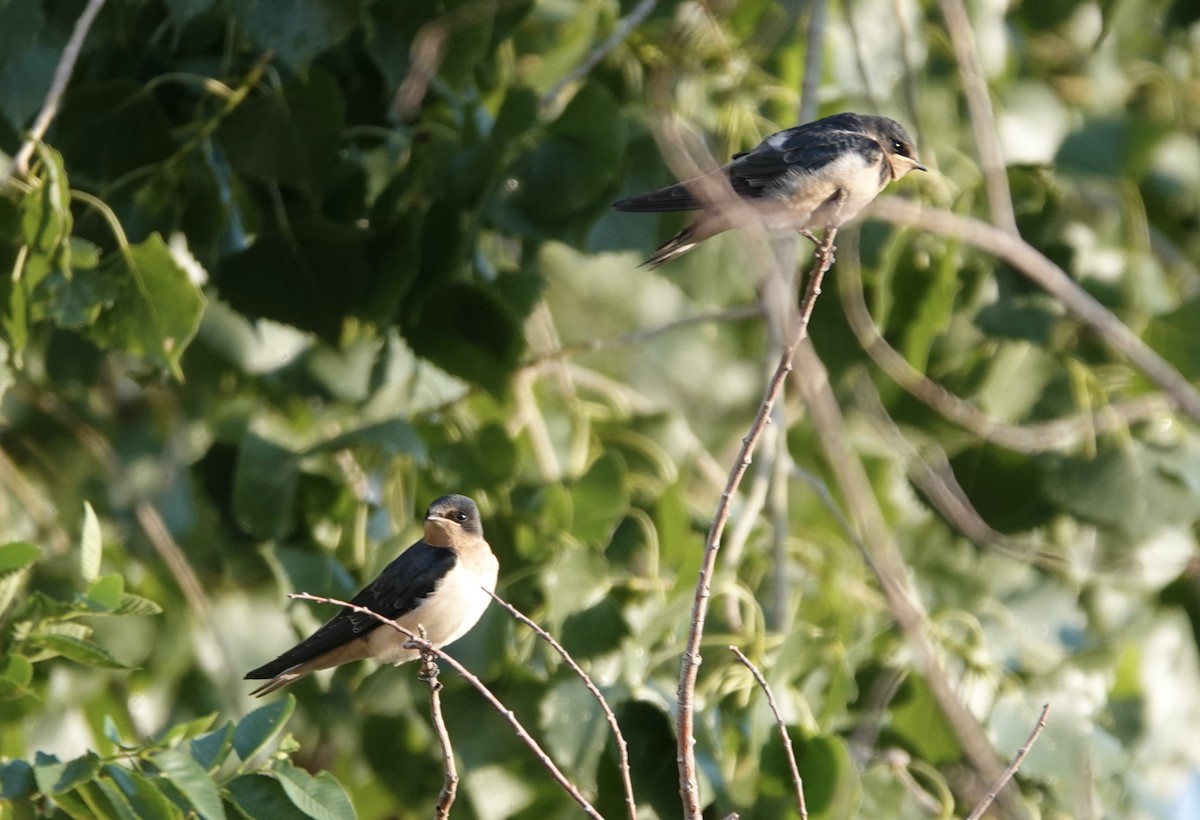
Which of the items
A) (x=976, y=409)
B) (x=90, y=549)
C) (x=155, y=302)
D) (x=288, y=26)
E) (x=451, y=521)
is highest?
(x=288, y=26)

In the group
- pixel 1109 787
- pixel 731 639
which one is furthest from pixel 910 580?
pixel 731 639

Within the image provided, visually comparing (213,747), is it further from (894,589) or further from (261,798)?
(894,589)

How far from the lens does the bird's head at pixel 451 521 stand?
12.0 ft

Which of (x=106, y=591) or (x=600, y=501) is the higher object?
(x=106, y=591)

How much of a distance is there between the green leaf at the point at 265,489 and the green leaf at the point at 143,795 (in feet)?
4.70

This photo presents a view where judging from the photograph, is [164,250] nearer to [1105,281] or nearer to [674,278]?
[674,278]

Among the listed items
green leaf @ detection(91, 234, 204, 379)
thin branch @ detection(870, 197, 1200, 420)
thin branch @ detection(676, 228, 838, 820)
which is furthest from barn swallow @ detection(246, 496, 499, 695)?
thin branch @ detection(870, 197, 1200, 420)

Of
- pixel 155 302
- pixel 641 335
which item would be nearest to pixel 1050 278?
pixel 641 335

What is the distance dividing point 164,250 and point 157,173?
599mm

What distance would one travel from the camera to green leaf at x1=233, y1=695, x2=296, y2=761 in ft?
9.82

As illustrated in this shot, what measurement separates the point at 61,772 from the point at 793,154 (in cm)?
182

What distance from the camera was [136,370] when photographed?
18.0 feet

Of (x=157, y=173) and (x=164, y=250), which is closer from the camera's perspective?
(x=164, y=250)

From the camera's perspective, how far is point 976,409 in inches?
204
